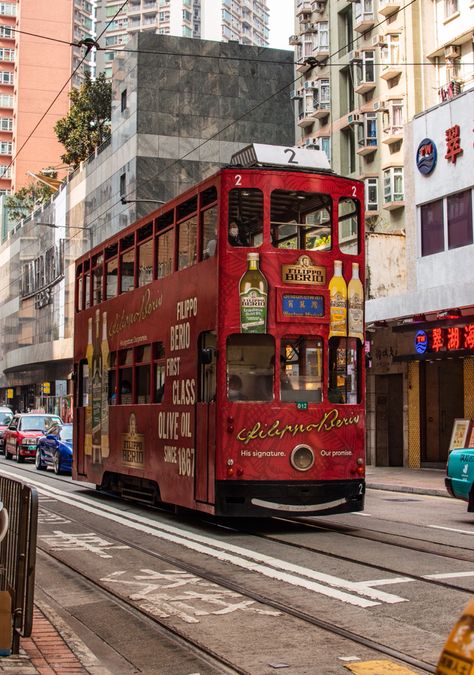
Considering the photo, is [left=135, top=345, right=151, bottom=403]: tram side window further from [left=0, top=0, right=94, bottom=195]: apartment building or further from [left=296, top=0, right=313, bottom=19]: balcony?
[left=0, top=0, right=94, bottom=195]: apartment building

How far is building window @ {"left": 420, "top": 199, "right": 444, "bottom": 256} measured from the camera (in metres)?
26.1

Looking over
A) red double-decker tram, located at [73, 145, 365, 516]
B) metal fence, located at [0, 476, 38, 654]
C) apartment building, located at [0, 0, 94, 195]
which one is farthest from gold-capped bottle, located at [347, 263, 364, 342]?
apartment building, located at [0, 0, 94, 195]

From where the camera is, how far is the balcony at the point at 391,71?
36.4m

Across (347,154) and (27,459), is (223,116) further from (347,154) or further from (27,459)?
(27,459)

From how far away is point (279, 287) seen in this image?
12.3m

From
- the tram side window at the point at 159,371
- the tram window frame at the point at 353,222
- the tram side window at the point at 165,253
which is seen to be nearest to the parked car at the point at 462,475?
the tram window frame at the point at 353,222

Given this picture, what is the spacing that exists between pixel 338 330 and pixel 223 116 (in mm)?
44263

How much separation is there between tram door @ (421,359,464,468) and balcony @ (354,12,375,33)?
52.7ft

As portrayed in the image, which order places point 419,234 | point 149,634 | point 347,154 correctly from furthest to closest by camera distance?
point 347,154
point 419,234
point 149,634

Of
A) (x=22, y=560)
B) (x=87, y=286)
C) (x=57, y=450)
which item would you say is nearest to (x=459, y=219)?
(x=87, y=286)

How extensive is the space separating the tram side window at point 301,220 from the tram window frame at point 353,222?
14cm

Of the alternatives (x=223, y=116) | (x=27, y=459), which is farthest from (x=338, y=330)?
(x=223, y=116)

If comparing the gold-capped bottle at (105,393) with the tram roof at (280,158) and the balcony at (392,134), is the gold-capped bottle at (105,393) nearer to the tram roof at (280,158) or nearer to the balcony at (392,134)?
the tram roof at (280,158)

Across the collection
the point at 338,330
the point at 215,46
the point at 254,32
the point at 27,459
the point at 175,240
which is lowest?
the point at 27,459
